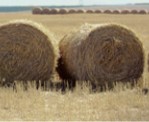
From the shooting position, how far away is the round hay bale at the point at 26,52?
10500mm

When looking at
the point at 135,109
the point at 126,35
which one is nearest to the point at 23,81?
the point at 126,35

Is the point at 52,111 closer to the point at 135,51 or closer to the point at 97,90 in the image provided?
the point at 97,90

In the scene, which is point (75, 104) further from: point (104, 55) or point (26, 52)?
point (26, 52)

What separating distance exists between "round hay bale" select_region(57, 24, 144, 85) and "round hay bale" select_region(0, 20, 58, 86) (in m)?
0.47

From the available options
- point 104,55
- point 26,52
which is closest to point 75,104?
point 104,55

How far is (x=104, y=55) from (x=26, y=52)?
1602 mm

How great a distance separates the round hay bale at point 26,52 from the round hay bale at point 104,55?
0.47 m

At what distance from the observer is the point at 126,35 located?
10617 millimetres

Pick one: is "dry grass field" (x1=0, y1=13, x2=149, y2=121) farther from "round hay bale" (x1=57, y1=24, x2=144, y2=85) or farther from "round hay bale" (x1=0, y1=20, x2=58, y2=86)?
"round hay bale" (x1=0, y1=20, x2=58, y2=86)

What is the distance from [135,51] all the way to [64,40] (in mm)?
1622

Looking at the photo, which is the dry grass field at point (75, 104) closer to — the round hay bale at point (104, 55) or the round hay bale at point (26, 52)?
the round hay bale at point (104, 55)

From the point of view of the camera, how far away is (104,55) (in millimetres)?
10555

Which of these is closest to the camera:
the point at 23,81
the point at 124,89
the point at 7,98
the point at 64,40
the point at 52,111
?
the point at 52,111

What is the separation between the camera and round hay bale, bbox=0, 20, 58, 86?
1050 centimetres
